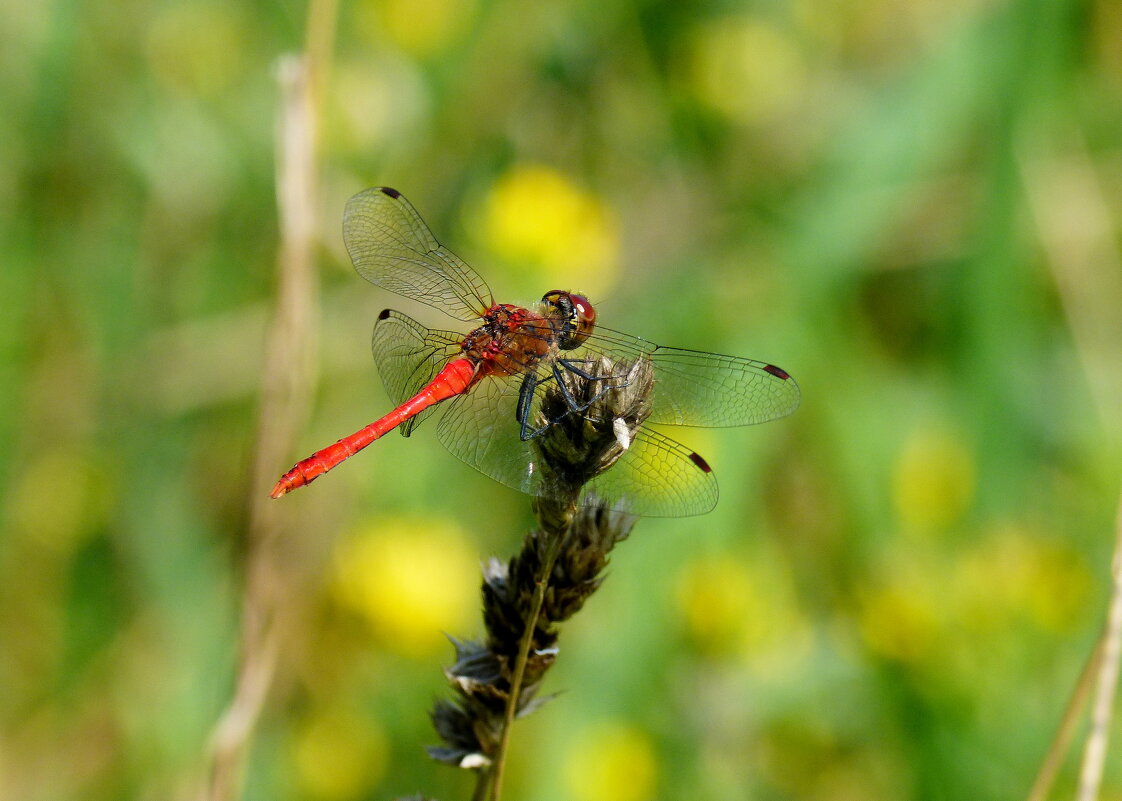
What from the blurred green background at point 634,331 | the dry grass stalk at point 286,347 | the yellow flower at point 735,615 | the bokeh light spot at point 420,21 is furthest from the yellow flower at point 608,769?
the bokeh light spot at point 420,21

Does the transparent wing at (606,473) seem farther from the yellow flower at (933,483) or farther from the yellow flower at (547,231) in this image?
the yellow flower at (933,483)

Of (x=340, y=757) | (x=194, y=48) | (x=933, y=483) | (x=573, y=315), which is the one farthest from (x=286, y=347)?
(x=194, y=48)

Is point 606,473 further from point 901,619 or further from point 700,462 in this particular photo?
point 901,619

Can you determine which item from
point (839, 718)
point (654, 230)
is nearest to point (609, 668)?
point (839, 718)

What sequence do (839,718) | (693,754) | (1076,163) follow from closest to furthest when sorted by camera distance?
(693,754), (839,718), (1076,163)

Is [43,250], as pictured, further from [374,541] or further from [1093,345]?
[1093,345]

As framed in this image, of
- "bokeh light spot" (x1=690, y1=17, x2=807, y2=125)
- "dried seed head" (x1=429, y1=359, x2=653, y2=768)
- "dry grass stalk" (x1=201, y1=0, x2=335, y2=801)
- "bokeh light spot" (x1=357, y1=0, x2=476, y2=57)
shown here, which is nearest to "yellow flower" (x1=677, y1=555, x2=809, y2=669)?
"dry grass stalk" (x1=201, y1=0, x2=335, y2=801)
